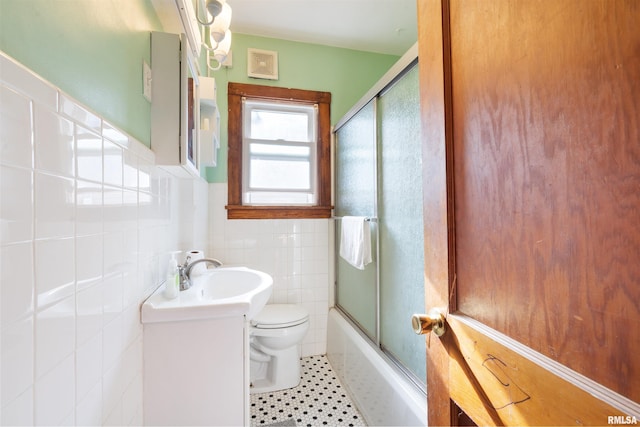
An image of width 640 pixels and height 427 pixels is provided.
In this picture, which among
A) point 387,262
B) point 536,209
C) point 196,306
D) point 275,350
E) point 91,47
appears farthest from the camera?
point 275,350

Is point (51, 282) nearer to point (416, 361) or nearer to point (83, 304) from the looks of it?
point (83, 304)

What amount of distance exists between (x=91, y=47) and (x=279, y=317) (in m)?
1.66

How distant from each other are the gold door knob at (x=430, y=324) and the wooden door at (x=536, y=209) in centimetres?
2

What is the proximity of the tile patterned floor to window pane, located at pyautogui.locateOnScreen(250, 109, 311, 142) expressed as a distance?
1.87 m

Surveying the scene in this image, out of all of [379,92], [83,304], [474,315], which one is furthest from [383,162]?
[83,304]

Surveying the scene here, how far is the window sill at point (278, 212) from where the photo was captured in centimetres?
210

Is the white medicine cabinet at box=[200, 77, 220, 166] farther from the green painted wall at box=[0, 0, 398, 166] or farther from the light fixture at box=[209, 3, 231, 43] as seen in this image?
the green painted wall at box=[0, 0, 398, 166]

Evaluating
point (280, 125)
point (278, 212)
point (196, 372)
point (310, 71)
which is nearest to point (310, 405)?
point (196, 372)

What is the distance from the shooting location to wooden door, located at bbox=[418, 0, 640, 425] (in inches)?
12.9

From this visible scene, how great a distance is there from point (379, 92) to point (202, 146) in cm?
106

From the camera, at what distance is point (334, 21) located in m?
2.01

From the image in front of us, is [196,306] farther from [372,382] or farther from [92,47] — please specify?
[372,382]

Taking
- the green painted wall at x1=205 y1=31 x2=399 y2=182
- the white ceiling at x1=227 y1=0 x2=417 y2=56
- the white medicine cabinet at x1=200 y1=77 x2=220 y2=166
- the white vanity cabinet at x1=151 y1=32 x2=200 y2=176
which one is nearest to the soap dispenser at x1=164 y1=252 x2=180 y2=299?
the white vanity cabinet at x1=151 y1=32 x2=200 y2=176

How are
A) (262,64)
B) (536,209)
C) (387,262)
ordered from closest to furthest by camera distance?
(536,209), (387,262), (262,64)
